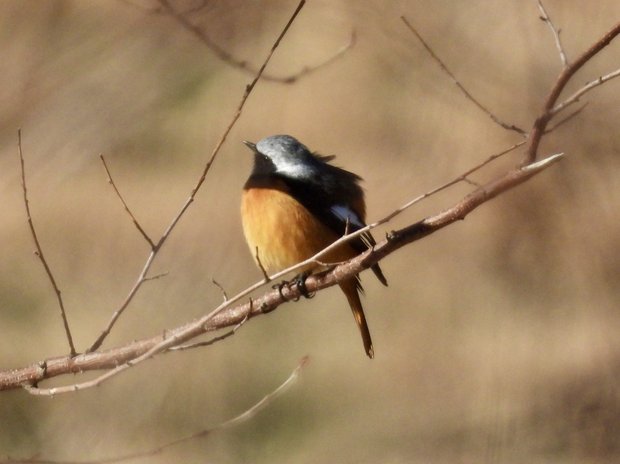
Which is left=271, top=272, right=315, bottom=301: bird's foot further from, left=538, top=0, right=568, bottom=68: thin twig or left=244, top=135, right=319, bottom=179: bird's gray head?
left=538, top=0, right=568, bottom=68: thin twig

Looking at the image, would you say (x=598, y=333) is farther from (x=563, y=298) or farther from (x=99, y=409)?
(x=99, y=409)

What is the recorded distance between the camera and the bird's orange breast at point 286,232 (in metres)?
4.24

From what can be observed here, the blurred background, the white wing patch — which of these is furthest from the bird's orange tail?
the blurred background

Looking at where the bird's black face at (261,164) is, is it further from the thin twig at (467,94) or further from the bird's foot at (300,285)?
the thin twig at (467,94)

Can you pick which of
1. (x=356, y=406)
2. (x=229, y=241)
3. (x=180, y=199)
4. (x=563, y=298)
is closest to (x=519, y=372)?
(x=563, y=298)

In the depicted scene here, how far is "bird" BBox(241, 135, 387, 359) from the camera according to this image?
4.24 m

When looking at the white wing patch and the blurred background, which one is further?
the blurred background

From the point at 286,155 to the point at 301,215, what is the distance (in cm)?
50

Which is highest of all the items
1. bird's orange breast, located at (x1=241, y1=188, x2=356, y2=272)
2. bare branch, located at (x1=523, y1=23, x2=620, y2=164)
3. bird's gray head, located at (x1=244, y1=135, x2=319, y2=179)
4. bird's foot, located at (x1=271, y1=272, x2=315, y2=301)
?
bird's gray head, located at (x1=244, y1=135, x2=319, y2=179)

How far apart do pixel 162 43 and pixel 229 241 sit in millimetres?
2322

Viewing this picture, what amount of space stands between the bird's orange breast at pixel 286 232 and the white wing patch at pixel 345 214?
0.33 feet

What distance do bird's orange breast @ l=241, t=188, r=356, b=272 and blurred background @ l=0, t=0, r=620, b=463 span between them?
151cm

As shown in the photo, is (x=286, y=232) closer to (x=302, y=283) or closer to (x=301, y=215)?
(x=301, y=215)

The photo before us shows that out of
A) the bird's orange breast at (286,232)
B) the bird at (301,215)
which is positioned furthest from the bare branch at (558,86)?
the bird's orange breast at (286,232)
